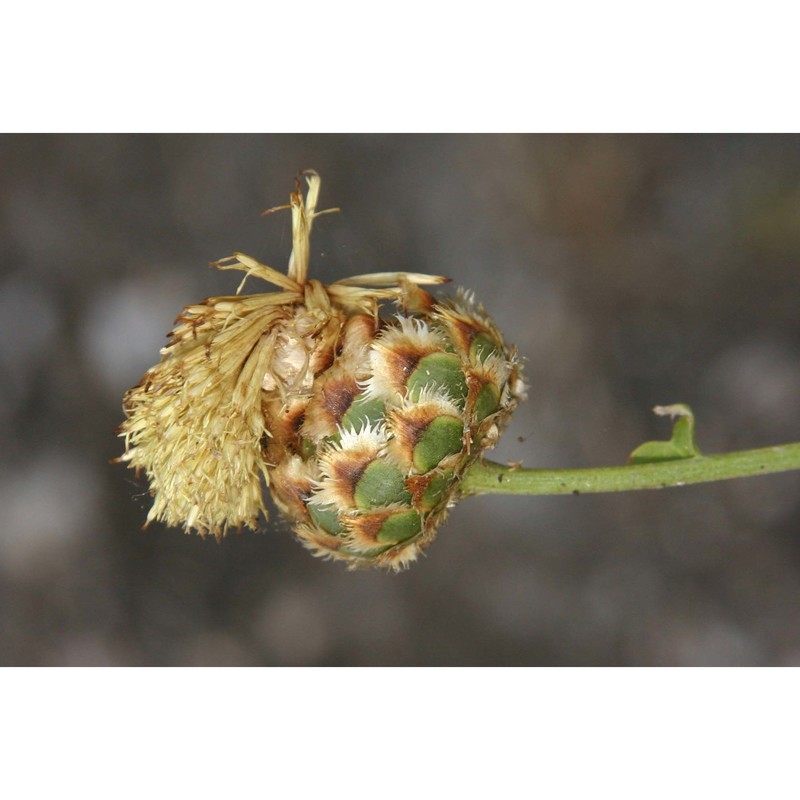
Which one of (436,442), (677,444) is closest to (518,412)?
(677,444)

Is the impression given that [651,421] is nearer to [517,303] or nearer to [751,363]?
[751,363]

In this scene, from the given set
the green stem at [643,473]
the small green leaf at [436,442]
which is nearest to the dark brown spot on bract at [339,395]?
the small green leaf at [436,442]

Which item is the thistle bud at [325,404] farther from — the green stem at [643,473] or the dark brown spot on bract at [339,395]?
the green stem at [643,473]

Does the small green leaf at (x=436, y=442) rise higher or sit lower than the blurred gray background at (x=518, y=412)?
lower

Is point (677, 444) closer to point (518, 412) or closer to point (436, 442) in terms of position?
point (436, 442)

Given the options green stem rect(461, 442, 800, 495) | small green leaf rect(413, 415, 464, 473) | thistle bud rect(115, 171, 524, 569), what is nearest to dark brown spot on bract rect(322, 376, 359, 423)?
thistle bud rect(115, 171, 524, 569)

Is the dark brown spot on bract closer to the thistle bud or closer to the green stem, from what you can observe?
the thistle bud
